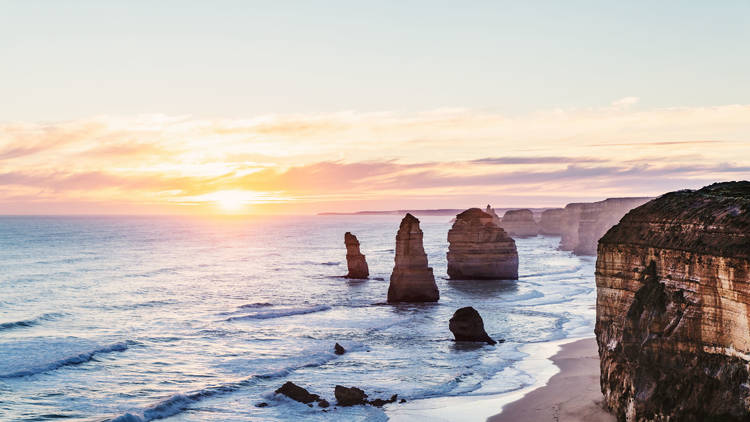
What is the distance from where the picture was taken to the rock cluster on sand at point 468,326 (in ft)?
128

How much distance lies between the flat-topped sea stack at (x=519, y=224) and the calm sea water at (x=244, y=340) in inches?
3929

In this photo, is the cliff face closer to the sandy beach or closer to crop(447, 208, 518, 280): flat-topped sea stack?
the sandy beach

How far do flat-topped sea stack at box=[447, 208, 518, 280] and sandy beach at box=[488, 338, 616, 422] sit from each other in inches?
1424

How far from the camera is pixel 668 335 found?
1842 centimetres

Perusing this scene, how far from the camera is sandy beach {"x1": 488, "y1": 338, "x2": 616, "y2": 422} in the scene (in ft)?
77.8

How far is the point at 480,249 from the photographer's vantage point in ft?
234

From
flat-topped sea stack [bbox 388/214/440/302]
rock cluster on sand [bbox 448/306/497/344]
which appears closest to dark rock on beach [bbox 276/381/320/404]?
rock cluster on sand [bbox 448/306/497/344]

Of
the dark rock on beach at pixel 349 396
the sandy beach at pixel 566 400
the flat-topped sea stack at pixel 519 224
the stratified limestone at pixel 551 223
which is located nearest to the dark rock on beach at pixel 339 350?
the dark rock on beach at pixel 349 396

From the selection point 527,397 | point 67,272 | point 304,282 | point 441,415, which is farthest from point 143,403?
point 67,272

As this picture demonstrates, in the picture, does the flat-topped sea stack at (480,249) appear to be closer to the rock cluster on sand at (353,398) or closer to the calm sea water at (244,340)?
the calm sea water at (244,340)

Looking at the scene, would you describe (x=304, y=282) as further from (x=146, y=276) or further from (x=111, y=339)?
(x=111, y=339)

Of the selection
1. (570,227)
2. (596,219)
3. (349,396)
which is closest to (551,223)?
(570,227)

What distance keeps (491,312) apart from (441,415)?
26.7 metres

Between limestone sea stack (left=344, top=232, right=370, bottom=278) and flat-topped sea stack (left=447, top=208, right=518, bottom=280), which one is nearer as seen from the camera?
flat-topped sea stack (left=447, top=208, right=518, bottom=280)
